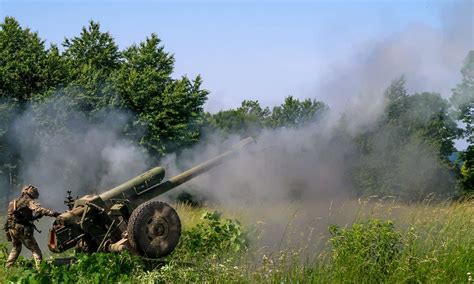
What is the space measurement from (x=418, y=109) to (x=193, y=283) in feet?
58.9

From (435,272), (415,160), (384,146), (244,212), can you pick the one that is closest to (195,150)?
(244,212)

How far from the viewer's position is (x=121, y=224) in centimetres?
1134

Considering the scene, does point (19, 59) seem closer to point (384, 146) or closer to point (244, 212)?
point (384, 146)

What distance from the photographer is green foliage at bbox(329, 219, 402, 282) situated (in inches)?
305

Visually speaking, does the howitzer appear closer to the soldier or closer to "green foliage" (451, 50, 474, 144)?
the soldier

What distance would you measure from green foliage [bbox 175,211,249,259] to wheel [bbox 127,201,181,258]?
1.45 ft

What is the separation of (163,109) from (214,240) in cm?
2099

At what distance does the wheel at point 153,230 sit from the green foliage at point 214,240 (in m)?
0.44

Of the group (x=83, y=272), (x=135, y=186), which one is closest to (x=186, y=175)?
(x=135, y=186)

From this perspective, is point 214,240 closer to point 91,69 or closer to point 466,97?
point 466,97

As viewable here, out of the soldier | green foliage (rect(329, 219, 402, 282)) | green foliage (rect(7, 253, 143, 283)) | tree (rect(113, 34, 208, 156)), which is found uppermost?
tree (rect(113, 34, 208, 156))

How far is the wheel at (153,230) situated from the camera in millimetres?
10625

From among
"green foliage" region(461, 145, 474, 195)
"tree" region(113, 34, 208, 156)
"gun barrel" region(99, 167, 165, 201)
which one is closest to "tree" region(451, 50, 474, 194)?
"green foliage" region(461, 145, 474, 195)

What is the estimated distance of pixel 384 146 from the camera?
2216 cm
